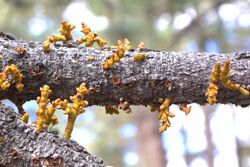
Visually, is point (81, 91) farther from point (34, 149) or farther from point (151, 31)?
point (151, 31)

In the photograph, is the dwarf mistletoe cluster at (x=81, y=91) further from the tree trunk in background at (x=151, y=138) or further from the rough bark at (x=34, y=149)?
the tree trunk in background at (x=151, y=138)

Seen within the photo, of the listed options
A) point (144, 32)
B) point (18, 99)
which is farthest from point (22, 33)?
point (18, 99)

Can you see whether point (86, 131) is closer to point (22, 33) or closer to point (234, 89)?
point (22, 33)

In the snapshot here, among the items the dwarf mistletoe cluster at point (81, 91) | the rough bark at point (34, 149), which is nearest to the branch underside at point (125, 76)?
the dwarf mistletoe cluster at point (81, 91)

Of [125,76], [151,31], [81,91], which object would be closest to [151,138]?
[151,31]

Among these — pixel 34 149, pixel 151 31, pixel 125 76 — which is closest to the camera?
pixel 34 149

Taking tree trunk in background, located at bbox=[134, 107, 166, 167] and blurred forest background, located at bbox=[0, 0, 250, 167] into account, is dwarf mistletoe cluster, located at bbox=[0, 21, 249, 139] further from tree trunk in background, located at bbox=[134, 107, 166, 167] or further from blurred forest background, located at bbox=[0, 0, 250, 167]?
tree trunk in background, located at bbox=[134, 107, 166, 167]
